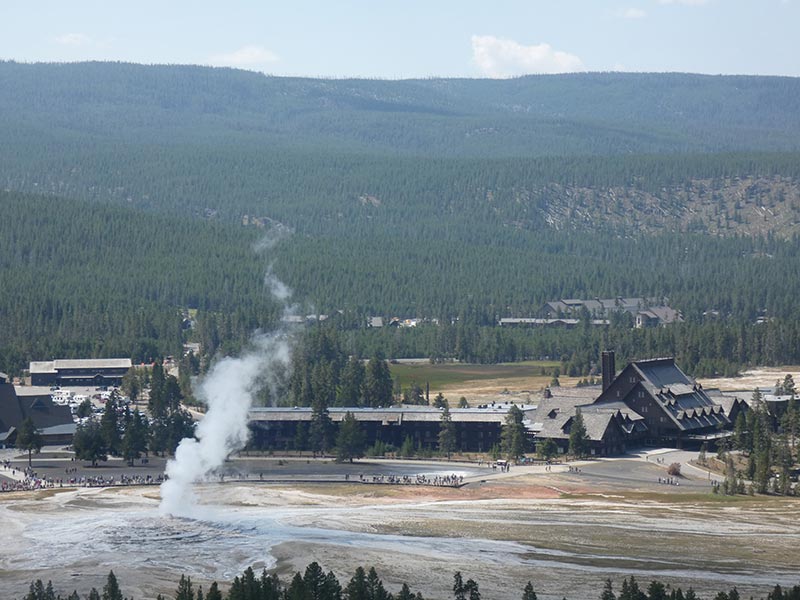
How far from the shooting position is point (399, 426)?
13450cm

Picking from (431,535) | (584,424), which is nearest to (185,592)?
(431,535)

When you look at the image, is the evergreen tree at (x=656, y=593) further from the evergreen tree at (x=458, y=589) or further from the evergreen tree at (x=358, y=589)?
the evergreen tree at (x=358, y=589)

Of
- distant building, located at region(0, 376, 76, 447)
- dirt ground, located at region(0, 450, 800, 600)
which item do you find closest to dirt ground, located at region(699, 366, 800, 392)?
dirt ground, located at region(0, 450, 800, 600)

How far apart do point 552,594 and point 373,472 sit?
42189 millimetres

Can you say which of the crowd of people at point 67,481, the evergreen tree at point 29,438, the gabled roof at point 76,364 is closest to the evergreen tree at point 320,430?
the crowd of people at point 67,481

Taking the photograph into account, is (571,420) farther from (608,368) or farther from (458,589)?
(458,589)

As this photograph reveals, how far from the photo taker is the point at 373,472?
120 metres

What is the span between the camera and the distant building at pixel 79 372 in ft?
600

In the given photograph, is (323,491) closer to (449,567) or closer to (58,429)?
(449,567)

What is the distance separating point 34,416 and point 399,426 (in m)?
30.5

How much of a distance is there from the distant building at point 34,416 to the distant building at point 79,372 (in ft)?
128

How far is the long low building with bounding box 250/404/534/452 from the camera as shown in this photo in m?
133

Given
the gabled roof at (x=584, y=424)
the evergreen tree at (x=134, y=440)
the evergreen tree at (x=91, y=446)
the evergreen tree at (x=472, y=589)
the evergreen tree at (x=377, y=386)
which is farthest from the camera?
the evergreen tree at (x=377, y=386)

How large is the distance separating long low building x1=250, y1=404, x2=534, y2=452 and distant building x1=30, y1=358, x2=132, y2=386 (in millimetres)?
52613
